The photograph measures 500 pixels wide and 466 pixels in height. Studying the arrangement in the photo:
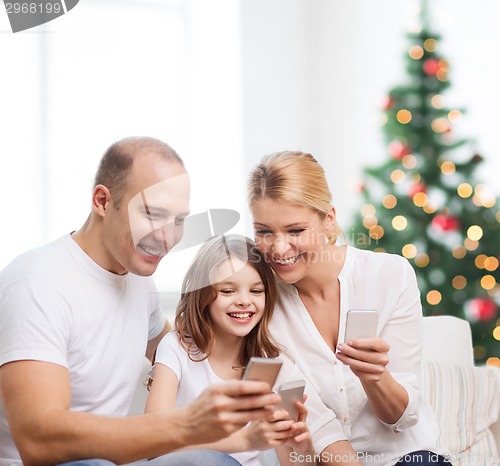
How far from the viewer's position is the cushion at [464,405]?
2.05 metres

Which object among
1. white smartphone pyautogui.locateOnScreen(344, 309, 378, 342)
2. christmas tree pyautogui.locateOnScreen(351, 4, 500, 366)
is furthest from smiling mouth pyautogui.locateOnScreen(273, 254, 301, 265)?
christmas tree pyautogui.locateOnScreen(351, 4, 500, 366)

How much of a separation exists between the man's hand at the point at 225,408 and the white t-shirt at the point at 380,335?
549mm

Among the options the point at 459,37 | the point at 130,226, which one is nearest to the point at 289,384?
the point at 130,226

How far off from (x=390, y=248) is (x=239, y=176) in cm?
82

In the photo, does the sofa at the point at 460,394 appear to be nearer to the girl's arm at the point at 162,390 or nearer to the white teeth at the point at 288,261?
the white teeth at the point at 288,261

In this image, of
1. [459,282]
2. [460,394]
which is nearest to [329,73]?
[459,282]

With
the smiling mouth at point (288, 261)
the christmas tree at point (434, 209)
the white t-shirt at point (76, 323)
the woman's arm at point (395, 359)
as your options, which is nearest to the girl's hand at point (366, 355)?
the woman's arm at point (395, 359)

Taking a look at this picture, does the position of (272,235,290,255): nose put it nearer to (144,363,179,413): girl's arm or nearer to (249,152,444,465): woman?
(249,152,444,465): woman

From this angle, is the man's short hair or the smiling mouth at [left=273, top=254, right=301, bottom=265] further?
the smiling mouth at [left=273, top=254, right=301, bottom=265]

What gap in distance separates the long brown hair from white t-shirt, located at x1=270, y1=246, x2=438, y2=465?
4 cm

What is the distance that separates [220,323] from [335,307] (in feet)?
0.95

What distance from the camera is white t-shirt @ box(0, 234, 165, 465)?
1324 mm

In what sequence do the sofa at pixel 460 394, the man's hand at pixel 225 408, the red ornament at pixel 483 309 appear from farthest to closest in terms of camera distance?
the red ornament at pixel 483 309
the sofa at pixel 460 394
the man's hand at pixel 225 408

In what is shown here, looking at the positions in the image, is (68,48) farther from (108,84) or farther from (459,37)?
(459,37)
